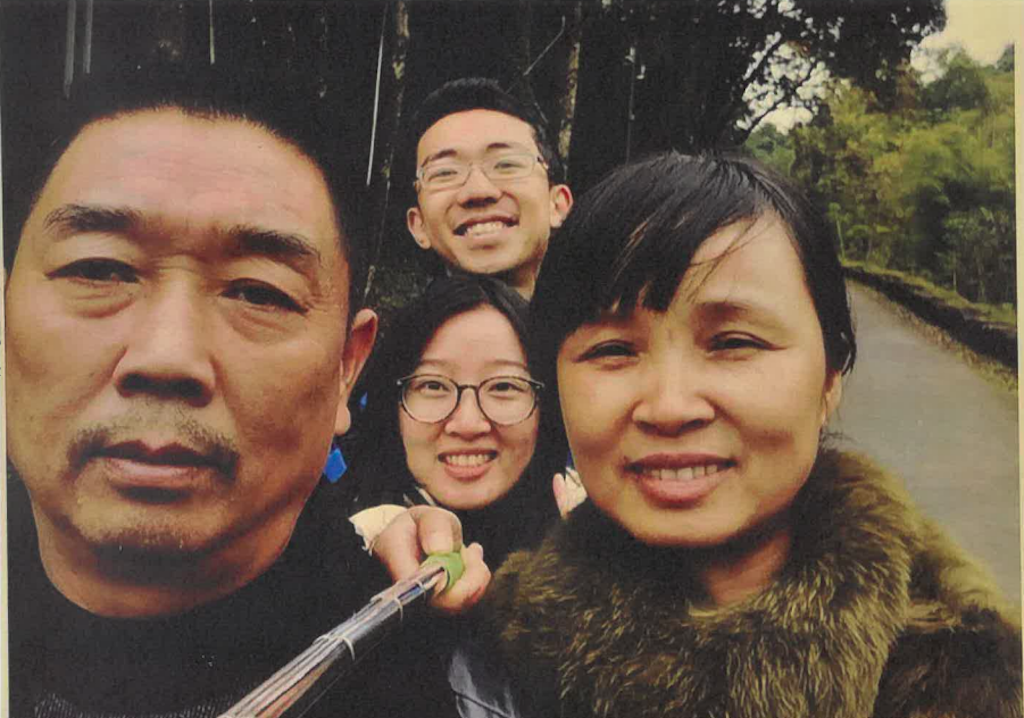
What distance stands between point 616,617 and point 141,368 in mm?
1733

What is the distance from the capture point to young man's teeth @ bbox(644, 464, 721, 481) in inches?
126

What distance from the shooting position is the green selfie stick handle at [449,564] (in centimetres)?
331

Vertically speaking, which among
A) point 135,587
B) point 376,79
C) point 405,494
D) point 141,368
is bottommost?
point 135,587

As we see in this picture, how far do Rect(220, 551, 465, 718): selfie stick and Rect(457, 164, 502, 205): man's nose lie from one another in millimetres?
1203

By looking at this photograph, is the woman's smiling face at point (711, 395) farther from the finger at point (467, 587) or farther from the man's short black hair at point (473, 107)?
the man's short black hair at point (473, 107)

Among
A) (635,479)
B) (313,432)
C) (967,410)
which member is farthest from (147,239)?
(967,410)

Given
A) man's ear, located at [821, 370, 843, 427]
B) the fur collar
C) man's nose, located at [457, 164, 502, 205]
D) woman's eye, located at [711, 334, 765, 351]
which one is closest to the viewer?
the fur collar

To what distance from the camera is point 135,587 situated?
3.35m

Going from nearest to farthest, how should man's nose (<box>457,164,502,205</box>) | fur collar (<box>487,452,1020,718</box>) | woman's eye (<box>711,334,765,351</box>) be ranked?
fur collar (<box>487,452,1020,718</box>) < woman's eye (<box>711,334,765,351</box>) < man's nose (<box>457,164,502,205</box>)

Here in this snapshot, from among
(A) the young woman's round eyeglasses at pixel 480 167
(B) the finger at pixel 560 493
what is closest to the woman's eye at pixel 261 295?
(A) the young woman's round eyeglasses at pixel 480 167

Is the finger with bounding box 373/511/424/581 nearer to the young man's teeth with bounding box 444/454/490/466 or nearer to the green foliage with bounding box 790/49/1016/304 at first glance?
the young man's teeth with bounding box 444/454/490/466

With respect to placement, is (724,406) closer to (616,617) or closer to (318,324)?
(616,617)

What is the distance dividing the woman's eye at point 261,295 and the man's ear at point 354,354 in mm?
225

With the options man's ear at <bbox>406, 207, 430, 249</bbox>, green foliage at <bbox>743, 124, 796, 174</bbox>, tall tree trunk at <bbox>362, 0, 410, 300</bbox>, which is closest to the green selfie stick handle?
tall tree trunk at <bbox>362, 0, 410, 300</bbox>
